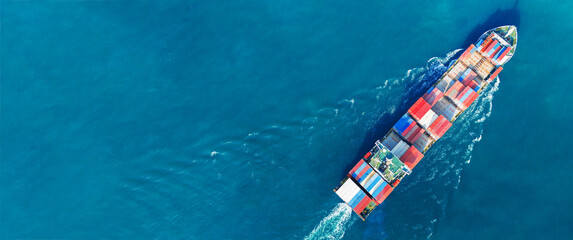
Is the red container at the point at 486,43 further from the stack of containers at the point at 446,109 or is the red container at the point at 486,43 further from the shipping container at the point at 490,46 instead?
the stack of containers at the point at 446,109

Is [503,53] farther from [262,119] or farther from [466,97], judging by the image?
[262,119]

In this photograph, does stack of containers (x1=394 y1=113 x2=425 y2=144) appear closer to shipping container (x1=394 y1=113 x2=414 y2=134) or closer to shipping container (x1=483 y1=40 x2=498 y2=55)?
shipping container (x1=394 y1=113 x2=414 y2=134)

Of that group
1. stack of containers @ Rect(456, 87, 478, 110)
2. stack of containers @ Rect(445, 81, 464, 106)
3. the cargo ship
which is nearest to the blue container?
the cargo ship

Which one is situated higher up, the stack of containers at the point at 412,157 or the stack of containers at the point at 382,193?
the stack of containers at the point at 412,157

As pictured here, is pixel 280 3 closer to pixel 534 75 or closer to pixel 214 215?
pixel 214 215

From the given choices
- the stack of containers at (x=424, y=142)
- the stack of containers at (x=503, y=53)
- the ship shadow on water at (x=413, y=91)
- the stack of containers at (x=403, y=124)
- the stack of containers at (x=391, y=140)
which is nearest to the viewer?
the ship shadow on water at (x=413, y=91)

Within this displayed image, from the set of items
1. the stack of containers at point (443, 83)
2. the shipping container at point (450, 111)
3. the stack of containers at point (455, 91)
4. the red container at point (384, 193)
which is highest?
the stack of containers at point (443, 83)

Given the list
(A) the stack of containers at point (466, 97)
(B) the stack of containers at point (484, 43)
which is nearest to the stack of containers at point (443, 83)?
(A) the stack of containers at point (466, 97)

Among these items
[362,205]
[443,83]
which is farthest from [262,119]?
[443,83]

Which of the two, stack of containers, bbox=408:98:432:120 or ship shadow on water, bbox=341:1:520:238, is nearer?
stack of containers, bbox=408:98:432:120
